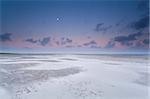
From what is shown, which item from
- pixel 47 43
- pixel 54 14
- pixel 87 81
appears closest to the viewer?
pixel 87 81

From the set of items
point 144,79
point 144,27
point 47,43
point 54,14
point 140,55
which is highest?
point 54,14

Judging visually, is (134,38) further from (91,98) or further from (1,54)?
(1,54)

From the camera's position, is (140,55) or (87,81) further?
(140,55)

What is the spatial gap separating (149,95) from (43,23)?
1598mm

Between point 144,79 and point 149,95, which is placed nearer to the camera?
point 149,95

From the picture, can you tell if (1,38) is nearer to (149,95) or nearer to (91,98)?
(91,98)

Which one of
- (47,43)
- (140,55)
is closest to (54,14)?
(47,43)

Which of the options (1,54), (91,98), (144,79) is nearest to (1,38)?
(1,54)

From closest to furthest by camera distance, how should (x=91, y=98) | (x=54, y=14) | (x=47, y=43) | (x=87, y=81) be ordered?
1. (x=91, y=98)
2. (x=87, y=81)
3. (x=54, y=14)
4. (x=47, y=43)

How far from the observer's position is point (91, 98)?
167 centimetres

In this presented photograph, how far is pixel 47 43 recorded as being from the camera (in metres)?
2.25

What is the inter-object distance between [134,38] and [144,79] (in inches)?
21.8

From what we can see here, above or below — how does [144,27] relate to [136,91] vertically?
above

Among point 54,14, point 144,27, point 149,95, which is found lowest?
point 149,95
